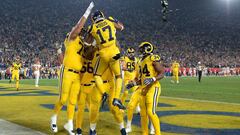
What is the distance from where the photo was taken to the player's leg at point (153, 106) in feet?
22.0

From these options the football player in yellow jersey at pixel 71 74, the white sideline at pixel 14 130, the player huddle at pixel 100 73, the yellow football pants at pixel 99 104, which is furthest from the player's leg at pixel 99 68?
the white sideline at pixel 14 130

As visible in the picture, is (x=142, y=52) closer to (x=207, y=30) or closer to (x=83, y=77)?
(x=83, y=77)

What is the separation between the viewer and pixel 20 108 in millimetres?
11836

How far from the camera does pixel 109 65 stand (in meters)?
6.92

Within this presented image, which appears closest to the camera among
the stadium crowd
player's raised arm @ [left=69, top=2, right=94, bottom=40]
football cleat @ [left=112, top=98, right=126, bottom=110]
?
football cleat @ [left=112, top=98, right=126, bottom=110]

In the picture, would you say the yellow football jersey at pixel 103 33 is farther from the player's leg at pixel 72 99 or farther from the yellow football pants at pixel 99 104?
the player's leg at pixel 72 99

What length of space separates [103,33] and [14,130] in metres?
2.80

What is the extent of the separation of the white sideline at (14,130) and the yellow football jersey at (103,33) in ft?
7.18

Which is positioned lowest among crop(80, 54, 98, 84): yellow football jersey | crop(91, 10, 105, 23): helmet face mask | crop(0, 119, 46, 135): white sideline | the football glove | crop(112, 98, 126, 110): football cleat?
crop(0, 119, 46, 135): white sideline

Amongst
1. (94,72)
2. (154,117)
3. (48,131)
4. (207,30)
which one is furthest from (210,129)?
(207,30)

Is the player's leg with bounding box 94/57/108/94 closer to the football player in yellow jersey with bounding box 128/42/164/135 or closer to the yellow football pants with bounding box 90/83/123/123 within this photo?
the yellow football pants with bounding box 90/83/123/123

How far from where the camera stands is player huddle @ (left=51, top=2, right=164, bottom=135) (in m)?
6.80

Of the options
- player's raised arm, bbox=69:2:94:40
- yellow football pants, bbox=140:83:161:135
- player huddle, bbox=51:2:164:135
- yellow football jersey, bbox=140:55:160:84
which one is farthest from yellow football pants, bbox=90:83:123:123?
player's raised arm, bbox=69:2:94:40

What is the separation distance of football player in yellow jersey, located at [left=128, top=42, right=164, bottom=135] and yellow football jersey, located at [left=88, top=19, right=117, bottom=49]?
705 millimetres
